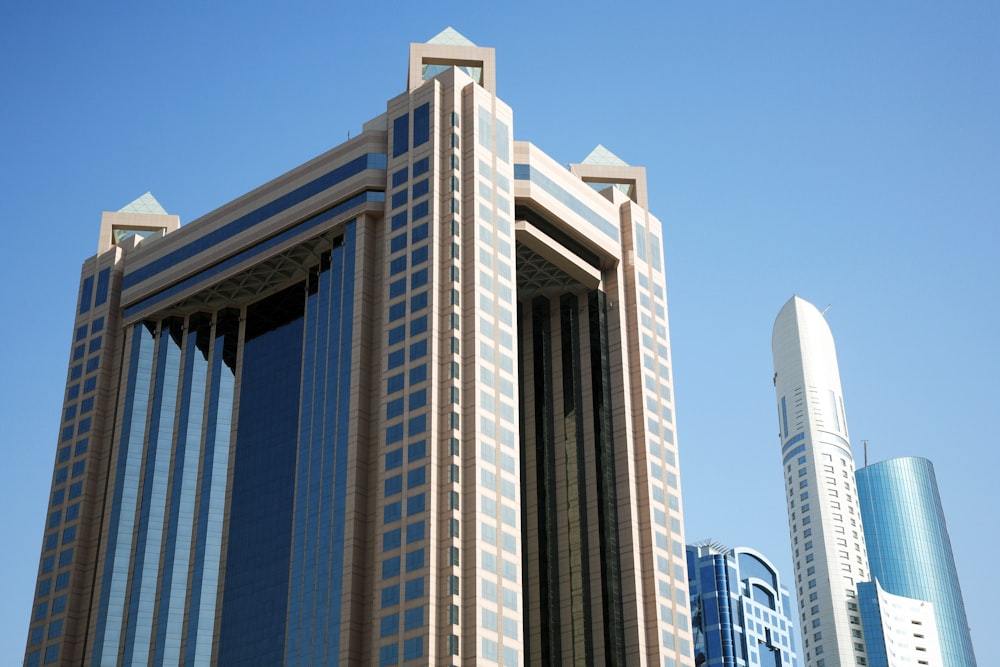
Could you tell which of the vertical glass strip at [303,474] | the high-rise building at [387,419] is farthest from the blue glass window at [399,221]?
the vertical glass strip at [303,474]

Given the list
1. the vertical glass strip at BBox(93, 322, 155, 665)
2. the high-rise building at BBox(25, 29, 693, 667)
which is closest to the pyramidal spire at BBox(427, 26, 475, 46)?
the high-rise building at BBox(25, 29, 693, 667)

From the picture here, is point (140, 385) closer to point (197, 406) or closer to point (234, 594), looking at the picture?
point (197, 406)

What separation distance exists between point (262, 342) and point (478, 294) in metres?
44.1

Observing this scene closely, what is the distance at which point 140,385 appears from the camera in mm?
164875

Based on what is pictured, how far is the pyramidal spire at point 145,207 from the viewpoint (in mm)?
180250

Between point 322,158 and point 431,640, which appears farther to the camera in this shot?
point 322,158

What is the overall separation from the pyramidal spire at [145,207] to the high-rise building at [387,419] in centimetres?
71

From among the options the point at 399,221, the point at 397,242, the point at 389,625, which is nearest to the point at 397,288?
the point at 397,242

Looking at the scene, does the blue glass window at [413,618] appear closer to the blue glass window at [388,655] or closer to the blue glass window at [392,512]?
the blue glass window at [388,655]

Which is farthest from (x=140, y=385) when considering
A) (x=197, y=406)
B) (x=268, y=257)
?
(x=268, y=257)

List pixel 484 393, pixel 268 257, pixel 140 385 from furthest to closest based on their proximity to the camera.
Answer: pixel 140 385
pixel 268 257
pixel 484 393

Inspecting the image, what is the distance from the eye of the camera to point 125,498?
157000 millimetres

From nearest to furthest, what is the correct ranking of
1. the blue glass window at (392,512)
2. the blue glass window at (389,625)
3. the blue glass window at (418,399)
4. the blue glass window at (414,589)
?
the blue glass window at (414,589) < the blue glass window at (389,625) < the blue glass window at (392,512) < the blue glass window at (418,399)

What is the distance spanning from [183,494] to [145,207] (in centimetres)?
4546
